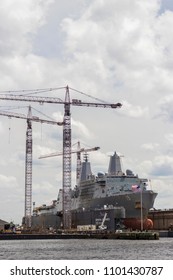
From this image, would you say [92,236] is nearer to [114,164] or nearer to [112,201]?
[112,201]

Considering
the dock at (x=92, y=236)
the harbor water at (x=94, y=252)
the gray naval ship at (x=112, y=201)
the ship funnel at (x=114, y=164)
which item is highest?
the ship funnel at (x=114, y=164)

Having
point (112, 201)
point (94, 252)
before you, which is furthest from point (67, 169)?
point (94, 252)

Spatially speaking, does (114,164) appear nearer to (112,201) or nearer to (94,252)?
(112,201)

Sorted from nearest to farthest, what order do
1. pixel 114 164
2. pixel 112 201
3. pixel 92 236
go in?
pixel 92 236
pixel 112 201
pixel 114 164

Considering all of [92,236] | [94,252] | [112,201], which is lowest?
[94,252]

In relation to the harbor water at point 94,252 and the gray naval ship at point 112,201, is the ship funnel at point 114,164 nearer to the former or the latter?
the gray naval ship at point 112,201

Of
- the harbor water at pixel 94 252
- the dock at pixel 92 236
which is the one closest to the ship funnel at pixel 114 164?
the dock at pixel 92 236

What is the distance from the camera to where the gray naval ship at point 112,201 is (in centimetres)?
14950

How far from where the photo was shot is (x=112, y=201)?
155000 millimetres

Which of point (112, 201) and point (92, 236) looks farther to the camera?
point (112, 201)

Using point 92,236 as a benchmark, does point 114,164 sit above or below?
above

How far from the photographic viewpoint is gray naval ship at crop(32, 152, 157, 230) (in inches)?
5886

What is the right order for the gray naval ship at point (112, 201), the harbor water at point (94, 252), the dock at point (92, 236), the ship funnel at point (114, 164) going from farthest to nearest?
the ship funnel at point (114, 164)
the gray naval ship at point (112, 201)
the dock at point (92, 236)
the harbor water at point (94, 252)

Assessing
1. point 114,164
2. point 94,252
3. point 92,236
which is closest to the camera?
point 94,252
